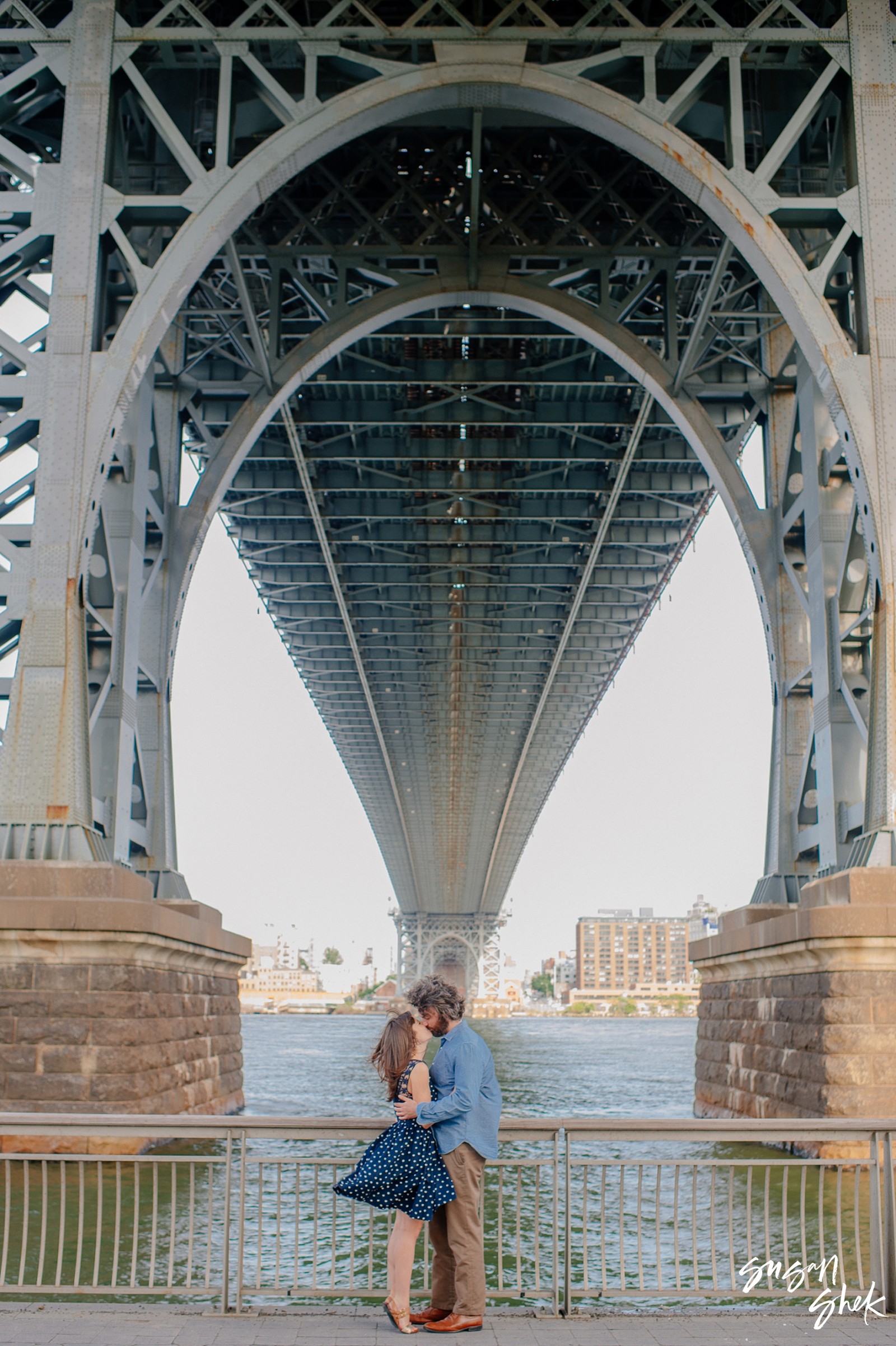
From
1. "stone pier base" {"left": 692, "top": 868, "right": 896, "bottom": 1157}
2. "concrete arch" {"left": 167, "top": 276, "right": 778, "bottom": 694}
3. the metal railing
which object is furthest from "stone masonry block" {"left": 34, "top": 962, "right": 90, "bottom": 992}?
"concrete arch" {"left": 167, "top": 276, "right": 778, "bottom": 694}

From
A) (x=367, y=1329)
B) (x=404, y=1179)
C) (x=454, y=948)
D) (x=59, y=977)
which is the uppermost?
(x=59, y=977)

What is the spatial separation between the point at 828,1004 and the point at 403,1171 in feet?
23.9

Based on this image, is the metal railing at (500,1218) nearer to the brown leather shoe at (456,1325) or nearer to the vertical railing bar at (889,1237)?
the vertical railing bar at (889,1237)

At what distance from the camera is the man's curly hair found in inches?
238

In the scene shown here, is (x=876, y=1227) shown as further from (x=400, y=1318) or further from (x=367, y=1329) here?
(x=367, y=1329)

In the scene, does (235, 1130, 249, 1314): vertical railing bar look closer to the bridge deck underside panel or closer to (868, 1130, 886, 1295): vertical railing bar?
(868, 1130, 886, 1295): vertical railing bar

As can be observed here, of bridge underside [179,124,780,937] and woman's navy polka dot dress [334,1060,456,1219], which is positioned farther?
→ bridge underside [179,124,780,937]

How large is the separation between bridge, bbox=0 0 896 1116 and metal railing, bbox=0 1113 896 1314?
1744mm

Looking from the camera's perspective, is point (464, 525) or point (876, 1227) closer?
point (876, 1227)

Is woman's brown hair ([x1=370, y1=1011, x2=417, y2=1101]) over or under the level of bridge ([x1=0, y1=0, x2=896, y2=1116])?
under

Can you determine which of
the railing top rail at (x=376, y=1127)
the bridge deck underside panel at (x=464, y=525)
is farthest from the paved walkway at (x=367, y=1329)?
the bridge deck underside panel at (x=464, y=525)

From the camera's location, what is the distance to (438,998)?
606cm

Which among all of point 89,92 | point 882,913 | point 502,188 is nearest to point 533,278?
point 502,188

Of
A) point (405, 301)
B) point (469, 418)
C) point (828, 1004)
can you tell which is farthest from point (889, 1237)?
point (469, 418)
